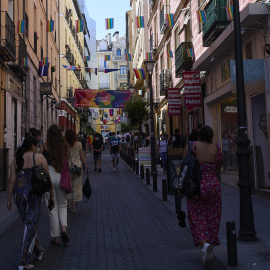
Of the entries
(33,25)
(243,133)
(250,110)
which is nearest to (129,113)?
(33,25)

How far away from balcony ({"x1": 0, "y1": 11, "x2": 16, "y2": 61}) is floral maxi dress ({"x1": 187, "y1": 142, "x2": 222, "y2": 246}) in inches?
361

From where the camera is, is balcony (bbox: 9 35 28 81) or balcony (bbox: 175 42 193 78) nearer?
balcony (bbox: 9 35 28 81)

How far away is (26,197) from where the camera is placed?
5230 millimetres

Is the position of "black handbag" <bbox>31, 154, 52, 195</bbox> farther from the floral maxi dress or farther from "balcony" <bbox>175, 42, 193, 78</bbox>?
"balcony" <bbox>175, 42, 193, 78</bbox>

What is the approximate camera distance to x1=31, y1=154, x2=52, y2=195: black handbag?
5160mm

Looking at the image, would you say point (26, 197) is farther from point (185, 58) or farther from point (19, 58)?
point (185, 58)

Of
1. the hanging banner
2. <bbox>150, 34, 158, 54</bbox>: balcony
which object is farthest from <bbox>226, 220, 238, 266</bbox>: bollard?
<bbox>150, 34, 158, 54</bbox>: balcony

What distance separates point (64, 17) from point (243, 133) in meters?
30.0

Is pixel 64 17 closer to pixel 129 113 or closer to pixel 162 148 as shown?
pixel 129 113

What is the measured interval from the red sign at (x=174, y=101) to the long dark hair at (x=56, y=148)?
1473 cm

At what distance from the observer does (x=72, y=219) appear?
27.7ft

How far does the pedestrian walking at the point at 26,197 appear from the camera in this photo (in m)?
5.05

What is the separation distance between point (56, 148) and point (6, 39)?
775cm

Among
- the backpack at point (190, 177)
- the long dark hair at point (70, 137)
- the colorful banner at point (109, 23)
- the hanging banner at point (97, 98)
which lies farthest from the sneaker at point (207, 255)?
the hanging banner at point (97, 98)
